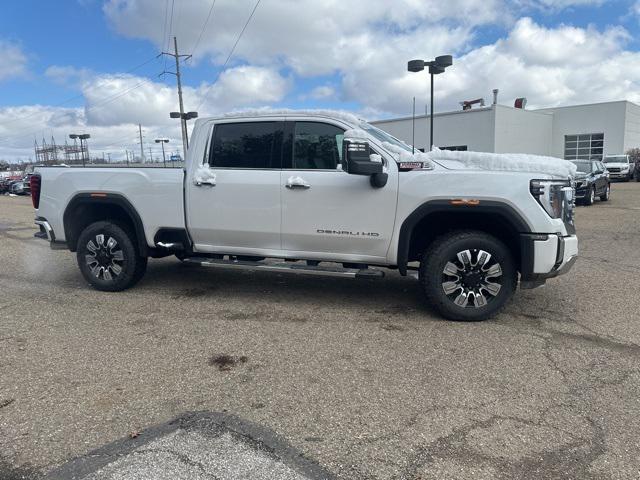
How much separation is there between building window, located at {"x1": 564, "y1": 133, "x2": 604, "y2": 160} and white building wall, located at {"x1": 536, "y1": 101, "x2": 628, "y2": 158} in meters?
0.35

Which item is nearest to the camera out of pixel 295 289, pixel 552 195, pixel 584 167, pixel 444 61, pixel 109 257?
pixel 552 195

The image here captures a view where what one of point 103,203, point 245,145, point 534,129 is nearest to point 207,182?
point 245,145

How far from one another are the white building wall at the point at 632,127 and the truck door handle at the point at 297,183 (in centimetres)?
3933

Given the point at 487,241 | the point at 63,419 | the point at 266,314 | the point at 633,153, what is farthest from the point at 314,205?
the point at 633,153

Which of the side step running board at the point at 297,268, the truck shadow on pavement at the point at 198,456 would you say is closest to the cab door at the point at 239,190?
the side step running board at the point at 297,268

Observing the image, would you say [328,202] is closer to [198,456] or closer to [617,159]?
[198,456]

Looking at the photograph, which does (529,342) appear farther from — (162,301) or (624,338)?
(162,301)

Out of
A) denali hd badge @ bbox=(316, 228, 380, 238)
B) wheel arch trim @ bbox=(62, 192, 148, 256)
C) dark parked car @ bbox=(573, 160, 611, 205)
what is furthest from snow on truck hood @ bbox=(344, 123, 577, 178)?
dark parked car @ bbox=(573, 160, 611, 205)

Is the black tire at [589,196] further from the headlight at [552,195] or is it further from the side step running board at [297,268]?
the side step running board at [297,268]

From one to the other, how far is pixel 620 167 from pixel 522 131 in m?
7.71

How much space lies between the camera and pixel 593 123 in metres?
37.9

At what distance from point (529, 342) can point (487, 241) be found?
969mm

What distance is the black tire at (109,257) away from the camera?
602cm

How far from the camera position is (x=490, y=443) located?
113 inches
